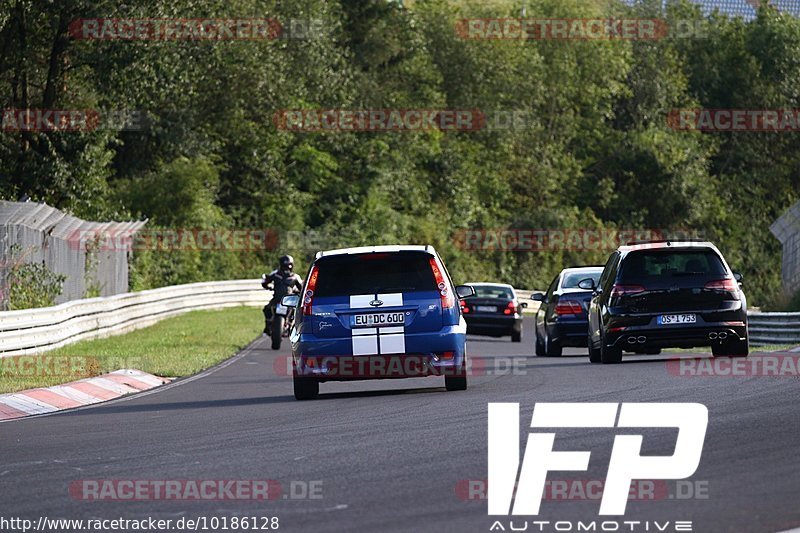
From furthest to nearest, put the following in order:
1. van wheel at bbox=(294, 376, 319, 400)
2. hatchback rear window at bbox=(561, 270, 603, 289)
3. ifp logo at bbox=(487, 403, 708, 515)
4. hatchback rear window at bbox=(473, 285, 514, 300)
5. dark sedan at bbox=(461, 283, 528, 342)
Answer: hatchback rear window at bbox=(473, 285, 514, 300) → dark sedan at bbox=(461, 283, 528, 342) → hatchback rear window at bbox=(561, 270, 603, 289) → van wheel at bbox=(294, 376, 319, 400) → ifp logo at bbox=(487, 403, 708, 515)

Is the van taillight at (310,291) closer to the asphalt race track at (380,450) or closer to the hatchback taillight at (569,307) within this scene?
the asphalt race track at (380,450)

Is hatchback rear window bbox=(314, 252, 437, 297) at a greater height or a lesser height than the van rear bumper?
greater

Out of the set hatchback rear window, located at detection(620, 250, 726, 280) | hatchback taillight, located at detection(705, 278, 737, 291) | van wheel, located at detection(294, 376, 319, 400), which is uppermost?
hatchback rear window, located at detection(620, 250, 726, 280)

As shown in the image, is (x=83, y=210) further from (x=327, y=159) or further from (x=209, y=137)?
(x=327, y=159)

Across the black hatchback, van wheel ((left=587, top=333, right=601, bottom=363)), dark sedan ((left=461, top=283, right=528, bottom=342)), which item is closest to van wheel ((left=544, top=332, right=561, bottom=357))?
van wheel ((left=587, top=333, right=601, bottom=363))

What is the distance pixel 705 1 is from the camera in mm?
112562

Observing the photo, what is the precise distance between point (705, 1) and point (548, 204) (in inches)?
1239

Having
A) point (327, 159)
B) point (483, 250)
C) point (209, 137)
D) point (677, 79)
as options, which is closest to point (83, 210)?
point (209, 137)

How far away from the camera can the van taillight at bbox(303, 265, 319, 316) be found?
16.8m

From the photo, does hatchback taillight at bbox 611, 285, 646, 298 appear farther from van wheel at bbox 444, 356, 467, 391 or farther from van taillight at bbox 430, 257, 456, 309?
van taillight at bbox 430, 257, 456, 309

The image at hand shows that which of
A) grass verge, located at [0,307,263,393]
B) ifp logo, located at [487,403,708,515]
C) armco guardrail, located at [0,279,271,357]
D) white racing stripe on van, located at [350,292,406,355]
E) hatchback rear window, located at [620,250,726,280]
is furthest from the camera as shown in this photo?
armco guardrail, located at [0,279,271,357]

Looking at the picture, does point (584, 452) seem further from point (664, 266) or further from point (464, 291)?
point (664, 266)

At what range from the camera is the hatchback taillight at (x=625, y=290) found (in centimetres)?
2034

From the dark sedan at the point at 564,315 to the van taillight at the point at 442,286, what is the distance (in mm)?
8655
